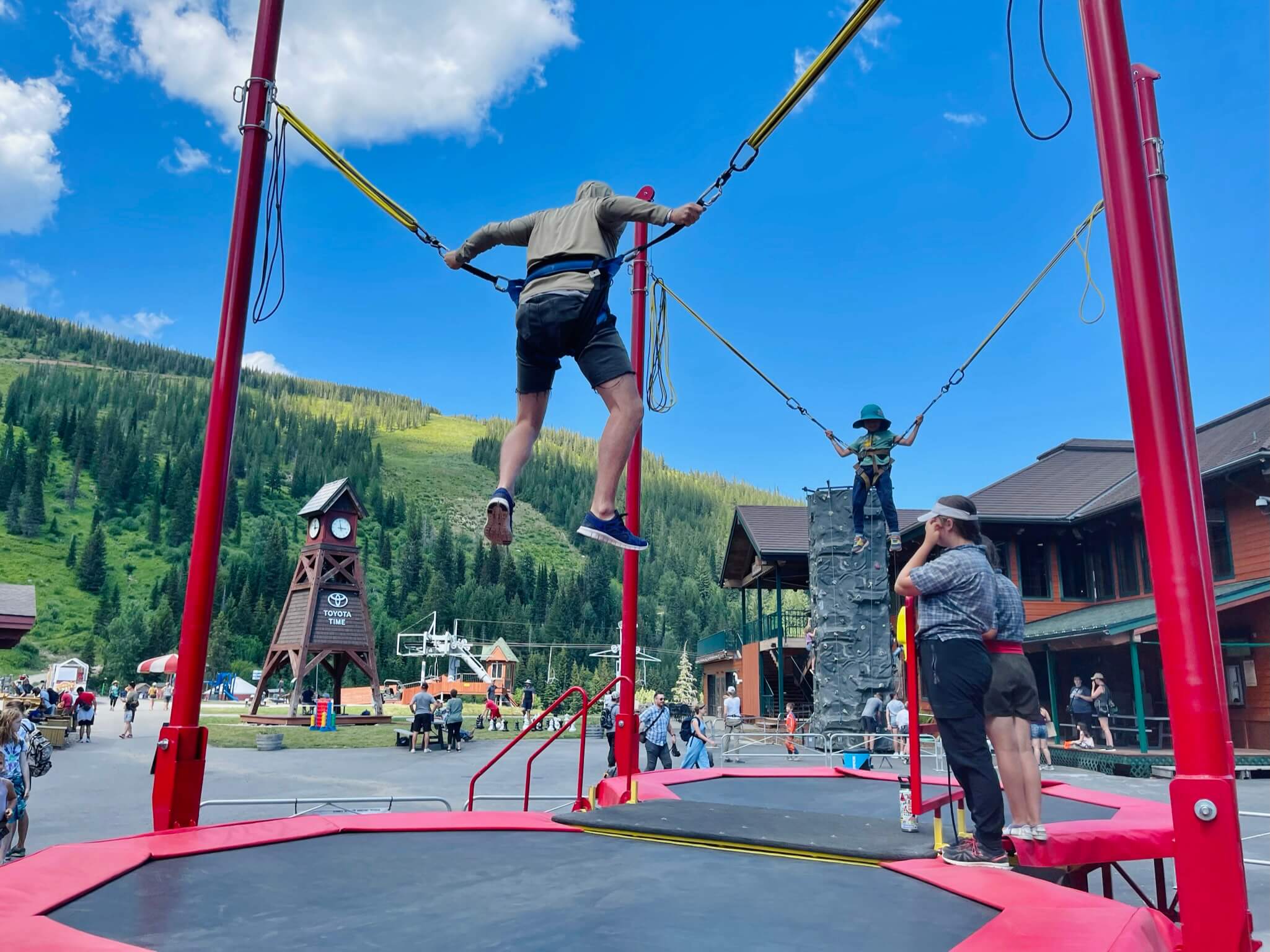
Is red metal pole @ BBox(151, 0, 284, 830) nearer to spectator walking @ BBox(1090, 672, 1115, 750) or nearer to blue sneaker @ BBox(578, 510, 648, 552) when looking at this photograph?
blue sneaker @ BBox(578, 510, 648, 552)

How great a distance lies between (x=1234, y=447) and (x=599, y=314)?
19362 mm

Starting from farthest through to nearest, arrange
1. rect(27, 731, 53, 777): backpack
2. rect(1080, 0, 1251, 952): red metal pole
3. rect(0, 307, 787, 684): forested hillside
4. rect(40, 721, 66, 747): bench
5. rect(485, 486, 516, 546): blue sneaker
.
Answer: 1. rect(0, 307, 787, 684): forested hillside
2. rect(40, 721, 66, 747): bench
3. rect(27, 731, 53, 777): backpack
4. rect(485, 486, 516, 546): blue sneaker
5. rect(1080, 0, 1251, 952): red metal pole

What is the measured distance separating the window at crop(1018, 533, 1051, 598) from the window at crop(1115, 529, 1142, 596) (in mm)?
1991

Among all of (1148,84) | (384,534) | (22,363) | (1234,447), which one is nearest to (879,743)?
(1234,447)

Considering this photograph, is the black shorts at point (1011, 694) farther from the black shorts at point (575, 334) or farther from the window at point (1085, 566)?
the window at point (1085, 566)

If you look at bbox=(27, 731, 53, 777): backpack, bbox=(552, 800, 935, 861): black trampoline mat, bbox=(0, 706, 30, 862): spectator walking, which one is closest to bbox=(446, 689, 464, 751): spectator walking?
bbox=(27, 731, 53, 777): backpack

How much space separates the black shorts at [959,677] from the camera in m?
3.69

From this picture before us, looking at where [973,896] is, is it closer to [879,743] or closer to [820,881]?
[820,881]

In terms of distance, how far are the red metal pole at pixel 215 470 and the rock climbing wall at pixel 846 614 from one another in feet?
55.4

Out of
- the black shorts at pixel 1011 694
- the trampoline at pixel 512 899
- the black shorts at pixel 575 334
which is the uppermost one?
the black shorts at pixel 575 334

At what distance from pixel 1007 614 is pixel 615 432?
1868mm

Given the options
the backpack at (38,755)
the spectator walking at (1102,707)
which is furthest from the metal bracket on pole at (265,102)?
the spectator walking at (1102,707)

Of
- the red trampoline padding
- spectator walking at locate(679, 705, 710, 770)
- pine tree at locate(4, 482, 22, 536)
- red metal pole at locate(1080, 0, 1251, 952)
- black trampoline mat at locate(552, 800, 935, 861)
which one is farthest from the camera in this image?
pine tree at locate(4, 482, 22, 536)

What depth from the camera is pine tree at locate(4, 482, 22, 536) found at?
88.6 meters
